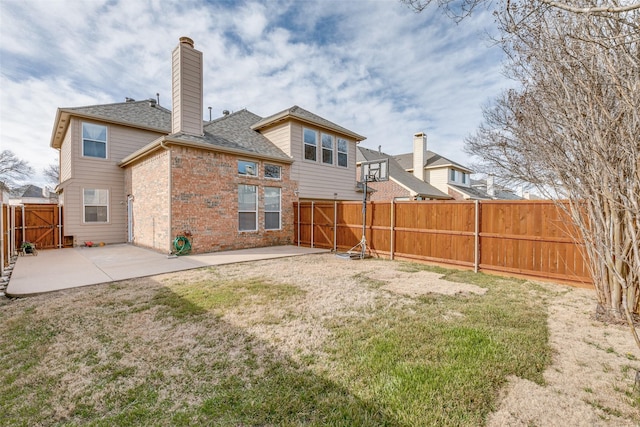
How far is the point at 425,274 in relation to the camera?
6891mm

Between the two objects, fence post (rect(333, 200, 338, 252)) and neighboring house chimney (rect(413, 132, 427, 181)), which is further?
neighboring house chimney (rect(413, 132, 427, 181))

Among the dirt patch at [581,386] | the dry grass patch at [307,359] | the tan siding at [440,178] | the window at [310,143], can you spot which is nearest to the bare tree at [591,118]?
the dirt patch at [581,386]

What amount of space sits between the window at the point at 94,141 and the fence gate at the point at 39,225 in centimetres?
263

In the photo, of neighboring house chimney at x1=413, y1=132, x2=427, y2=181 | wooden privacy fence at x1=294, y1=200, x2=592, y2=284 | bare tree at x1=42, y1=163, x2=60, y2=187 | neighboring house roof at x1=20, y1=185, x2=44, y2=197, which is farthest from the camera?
neighboring house roof at x1=20, y1=185, x2=44, y2=197

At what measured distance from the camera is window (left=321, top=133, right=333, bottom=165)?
13320 mm

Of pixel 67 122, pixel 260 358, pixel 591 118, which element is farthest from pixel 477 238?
pixel 67 122

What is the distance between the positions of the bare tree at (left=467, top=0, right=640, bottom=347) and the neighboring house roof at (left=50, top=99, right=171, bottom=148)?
13.6m

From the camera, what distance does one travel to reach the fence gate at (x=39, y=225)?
10820 mm

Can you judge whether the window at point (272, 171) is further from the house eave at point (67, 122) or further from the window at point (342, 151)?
the house eave at point (67, 122)

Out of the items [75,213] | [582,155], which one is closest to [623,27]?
[582,155]

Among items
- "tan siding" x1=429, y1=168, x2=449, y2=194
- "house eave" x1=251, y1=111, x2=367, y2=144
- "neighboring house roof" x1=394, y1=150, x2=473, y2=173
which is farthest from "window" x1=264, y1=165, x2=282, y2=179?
"tan siding" x1=429, y1=168, x2=449, y2=194

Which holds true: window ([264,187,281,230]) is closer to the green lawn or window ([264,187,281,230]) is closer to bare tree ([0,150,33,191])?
the green lawn

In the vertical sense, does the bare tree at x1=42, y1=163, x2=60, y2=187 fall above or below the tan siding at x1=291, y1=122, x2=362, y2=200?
above

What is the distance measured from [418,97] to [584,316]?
12.0 meters
